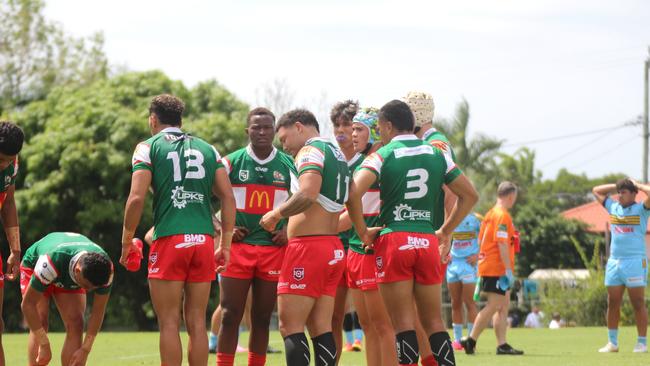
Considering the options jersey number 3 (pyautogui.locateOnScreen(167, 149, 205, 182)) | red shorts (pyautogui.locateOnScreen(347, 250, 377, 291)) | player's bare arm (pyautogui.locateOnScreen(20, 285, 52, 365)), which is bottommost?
player's bare arm (pyautogui.locateOnScreen(20, 285, 52, 365))

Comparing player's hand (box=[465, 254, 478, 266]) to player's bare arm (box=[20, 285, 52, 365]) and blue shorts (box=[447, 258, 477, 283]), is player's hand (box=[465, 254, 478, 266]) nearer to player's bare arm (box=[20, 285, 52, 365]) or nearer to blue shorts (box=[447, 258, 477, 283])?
blue shorts (box=[447, 258, 477, 283])

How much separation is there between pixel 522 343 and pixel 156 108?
10633 millimetres

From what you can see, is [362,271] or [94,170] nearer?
[362,271]

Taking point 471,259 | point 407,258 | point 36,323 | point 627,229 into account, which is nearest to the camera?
point 407,258

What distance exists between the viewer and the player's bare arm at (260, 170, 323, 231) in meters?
8.31

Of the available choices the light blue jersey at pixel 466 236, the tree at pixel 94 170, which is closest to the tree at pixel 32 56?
the tree at pixel 94 170

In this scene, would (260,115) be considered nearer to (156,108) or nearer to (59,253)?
(156,108)

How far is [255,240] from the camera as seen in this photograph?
999 centimetres

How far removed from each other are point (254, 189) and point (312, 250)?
5.74 feet

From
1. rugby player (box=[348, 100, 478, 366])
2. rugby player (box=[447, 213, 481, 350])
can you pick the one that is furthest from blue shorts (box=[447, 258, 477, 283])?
rugby player (box=[348, 100, 478, 366])

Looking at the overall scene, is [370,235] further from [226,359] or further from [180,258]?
[226,359]

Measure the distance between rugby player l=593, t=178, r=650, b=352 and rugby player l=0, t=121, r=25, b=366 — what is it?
9138 mm

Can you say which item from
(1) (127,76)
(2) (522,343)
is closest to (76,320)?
(2) (522,343)

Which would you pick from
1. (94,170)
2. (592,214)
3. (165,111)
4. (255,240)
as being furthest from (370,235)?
(592,214)
